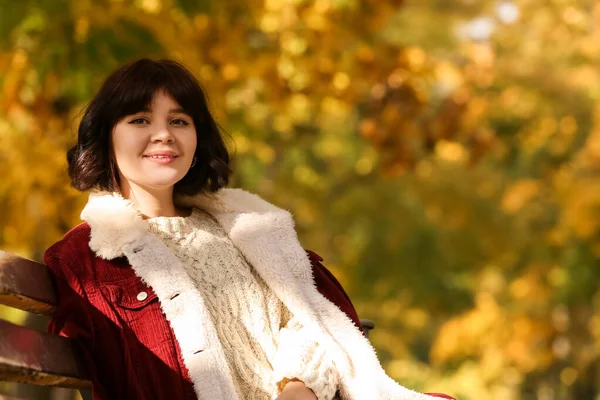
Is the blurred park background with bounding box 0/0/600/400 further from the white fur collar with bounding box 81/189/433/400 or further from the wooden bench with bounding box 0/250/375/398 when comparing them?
the wooden bench with bounding box 0/250/375/398

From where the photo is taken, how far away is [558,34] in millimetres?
13172

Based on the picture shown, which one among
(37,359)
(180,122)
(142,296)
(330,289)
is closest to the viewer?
(37,359)

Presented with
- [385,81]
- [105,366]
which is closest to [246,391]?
[105,366]

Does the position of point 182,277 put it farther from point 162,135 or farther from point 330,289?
point 330,289

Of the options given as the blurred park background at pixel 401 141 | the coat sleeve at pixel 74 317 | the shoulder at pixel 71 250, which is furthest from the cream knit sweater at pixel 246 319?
the blurred park background at pixel 401 141

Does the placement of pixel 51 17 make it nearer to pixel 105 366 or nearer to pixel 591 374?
A: pixel 105 366

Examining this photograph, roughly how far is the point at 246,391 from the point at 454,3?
9.98 metres

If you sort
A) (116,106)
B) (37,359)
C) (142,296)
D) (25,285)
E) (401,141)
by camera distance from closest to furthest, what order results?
(37,359) < (25,285) < (142,296) < (116,106) < (401,141)

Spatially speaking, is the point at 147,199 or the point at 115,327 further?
the point at 147,199

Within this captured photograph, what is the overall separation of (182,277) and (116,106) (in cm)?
48

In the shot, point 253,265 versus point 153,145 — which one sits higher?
point 153,145

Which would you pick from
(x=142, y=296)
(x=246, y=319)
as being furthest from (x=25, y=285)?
(x=246, y=319)

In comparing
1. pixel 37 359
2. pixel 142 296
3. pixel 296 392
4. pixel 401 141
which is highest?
pixel 401 141

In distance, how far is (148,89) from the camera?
107 inches
